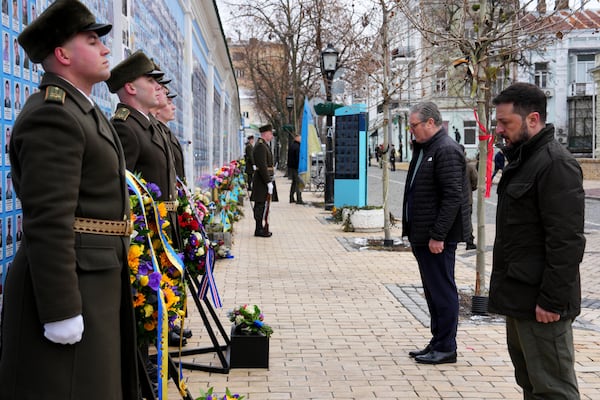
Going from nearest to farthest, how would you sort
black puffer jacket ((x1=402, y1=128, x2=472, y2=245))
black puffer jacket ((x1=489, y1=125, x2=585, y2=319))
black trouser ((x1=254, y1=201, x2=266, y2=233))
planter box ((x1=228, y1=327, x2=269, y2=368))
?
black puffer jacket ((x1=489, y1=125, x2=585, y2=319)) < planter box ((x1=228, y1=327, x2=269, y2=368)) < black puffer jacket ((x1=402, y1=128, x2=472, y2=245)) < black trouser ((x1=254, y1=201, x2=266, y2=233))

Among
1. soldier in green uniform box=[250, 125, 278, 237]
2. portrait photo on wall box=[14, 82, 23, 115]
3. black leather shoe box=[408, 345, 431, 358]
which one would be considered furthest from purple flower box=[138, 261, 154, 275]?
soldier in green uniform box=[250, 125, 278, 237]

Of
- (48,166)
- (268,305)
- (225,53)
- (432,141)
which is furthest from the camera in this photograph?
(225,53)

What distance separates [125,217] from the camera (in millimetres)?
3139

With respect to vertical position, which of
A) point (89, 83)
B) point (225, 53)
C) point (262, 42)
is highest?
point (262, 42)

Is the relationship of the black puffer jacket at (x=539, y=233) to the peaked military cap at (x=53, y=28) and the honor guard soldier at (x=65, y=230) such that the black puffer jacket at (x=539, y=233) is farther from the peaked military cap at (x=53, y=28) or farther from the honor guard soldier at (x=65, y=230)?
the peaked military cap at (x=53, y=28)

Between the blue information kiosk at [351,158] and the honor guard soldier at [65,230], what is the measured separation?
45.2 ft

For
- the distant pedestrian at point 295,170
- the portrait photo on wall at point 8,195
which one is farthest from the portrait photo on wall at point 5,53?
Result: the distant pedestrian at point 295,170

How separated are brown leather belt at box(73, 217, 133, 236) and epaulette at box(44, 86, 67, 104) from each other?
0.46 m

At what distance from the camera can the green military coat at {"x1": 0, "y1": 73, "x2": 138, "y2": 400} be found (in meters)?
2.67

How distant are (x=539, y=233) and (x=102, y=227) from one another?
215 cm

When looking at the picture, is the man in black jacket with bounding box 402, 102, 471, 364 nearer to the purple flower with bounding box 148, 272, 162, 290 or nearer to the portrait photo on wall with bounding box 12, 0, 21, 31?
the purple flower with bounding box 148, 272, 162, 290

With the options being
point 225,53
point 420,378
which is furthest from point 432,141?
point 225,53

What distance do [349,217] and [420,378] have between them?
9774 mm

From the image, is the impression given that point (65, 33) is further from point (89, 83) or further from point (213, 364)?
point (213, 364)
